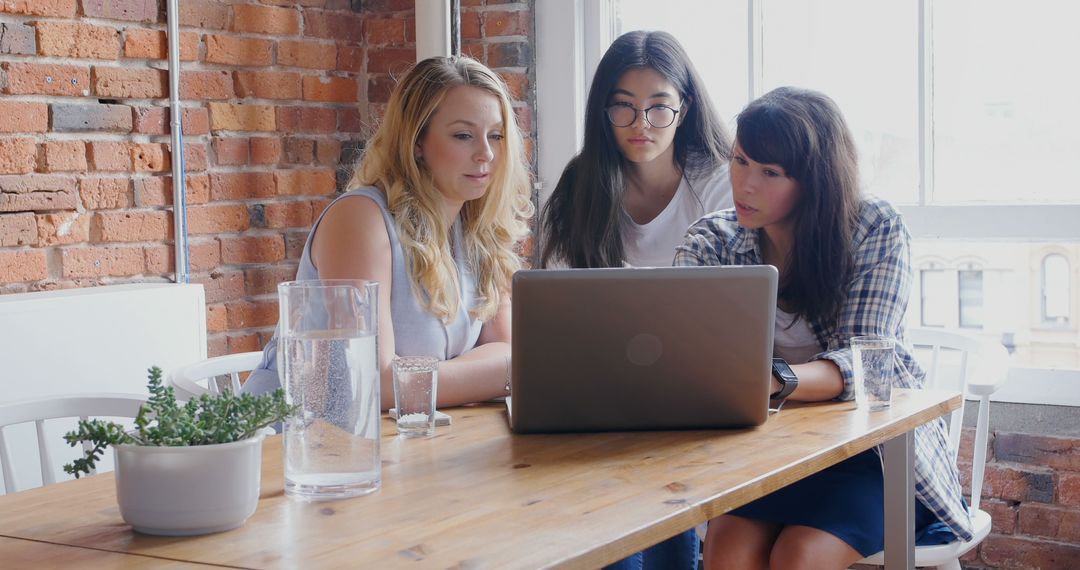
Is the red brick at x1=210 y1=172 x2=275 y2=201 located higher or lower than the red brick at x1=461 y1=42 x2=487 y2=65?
lower

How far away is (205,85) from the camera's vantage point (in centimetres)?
271

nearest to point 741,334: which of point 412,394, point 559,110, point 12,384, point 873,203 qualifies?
point 412,394

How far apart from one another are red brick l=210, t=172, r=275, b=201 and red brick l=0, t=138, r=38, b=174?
46 cm

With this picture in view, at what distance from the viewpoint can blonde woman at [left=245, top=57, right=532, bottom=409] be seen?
6.23ft

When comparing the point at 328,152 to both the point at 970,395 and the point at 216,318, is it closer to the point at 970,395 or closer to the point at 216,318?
the point at 216,318

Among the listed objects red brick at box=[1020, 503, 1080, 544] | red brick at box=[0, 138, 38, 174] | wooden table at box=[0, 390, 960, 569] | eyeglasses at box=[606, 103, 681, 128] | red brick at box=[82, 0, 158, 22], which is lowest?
red brick at box=[1020, 503, 1080, 544]

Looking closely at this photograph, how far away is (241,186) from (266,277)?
239 millimetres

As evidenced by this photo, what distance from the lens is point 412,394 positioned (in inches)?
57.2

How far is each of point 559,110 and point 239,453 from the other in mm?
2158

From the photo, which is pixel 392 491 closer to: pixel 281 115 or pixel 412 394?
pixel 412 394

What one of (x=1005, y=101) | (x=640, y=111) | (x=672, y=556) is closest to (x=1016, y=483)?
(x=1005, y=101)

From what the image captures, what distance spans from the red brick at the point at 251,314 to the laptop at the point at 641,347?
60.1 inches

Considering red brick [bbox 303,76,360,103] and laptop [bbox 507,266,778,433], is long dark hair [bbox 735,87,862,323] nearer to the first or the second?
laptop [bbox 507,266,778,433]

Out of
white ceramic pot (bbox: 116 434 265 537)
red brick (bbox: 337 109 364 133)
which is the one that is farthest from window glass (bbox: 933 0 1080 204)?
white ceramic pot (bbox: 116 434 265 537)
